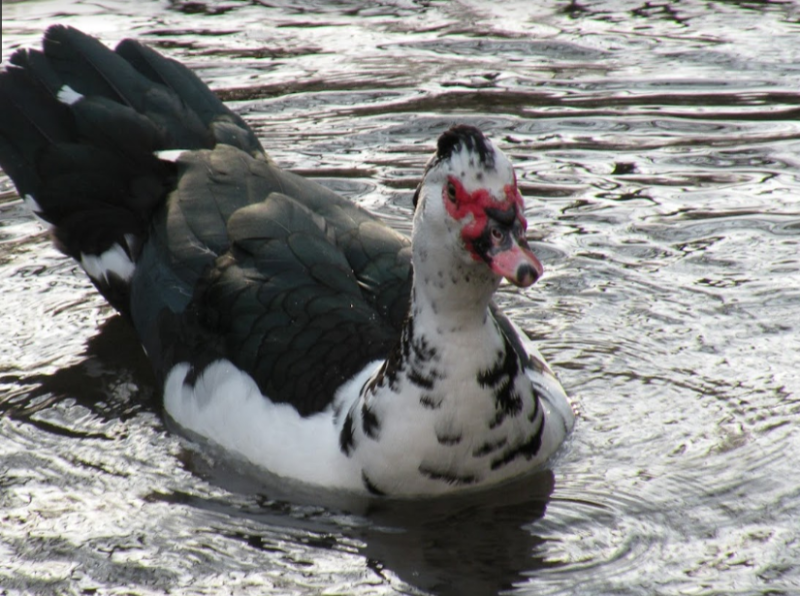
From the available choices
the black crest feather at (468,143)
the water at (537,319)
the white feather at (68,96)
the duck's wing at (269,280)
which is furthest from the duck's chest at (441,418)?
the white feather at (68,96)

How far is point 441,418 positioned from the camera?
4867mm

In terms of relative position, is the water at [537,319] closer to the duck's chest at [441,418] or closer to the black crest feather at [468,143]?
the duck's chest at [441,418]

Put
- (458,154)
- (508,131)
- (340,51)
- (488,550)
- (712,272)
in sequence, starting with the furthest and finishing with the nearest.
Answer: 1. (340,51)
2. (508,131)
3. (712,272)
4. (488,550)
5. (458,154)

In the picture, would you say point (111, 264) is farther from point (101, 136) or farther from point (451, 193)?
point (451, 193)

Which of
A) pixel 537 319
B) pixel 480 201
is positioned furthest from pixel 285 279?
pixel 537 319

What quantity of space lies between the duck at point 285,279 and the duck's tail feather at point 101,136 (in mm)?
10

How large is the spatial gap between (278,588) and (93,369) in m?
2.15

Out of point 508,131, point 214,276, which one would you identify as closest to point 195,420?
point 214,276

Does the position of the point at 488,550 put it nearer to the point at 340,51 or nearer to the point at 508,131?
the point at 508,131

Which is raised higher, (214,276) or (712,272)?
(214,276)

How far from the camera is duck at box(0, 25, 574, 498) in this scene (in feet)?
A: 15.6

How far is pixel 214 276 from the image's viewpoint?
5.66 metres

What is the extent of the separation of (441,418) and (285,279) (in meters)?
1.00

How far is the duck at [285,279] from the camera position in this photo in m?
4.76
